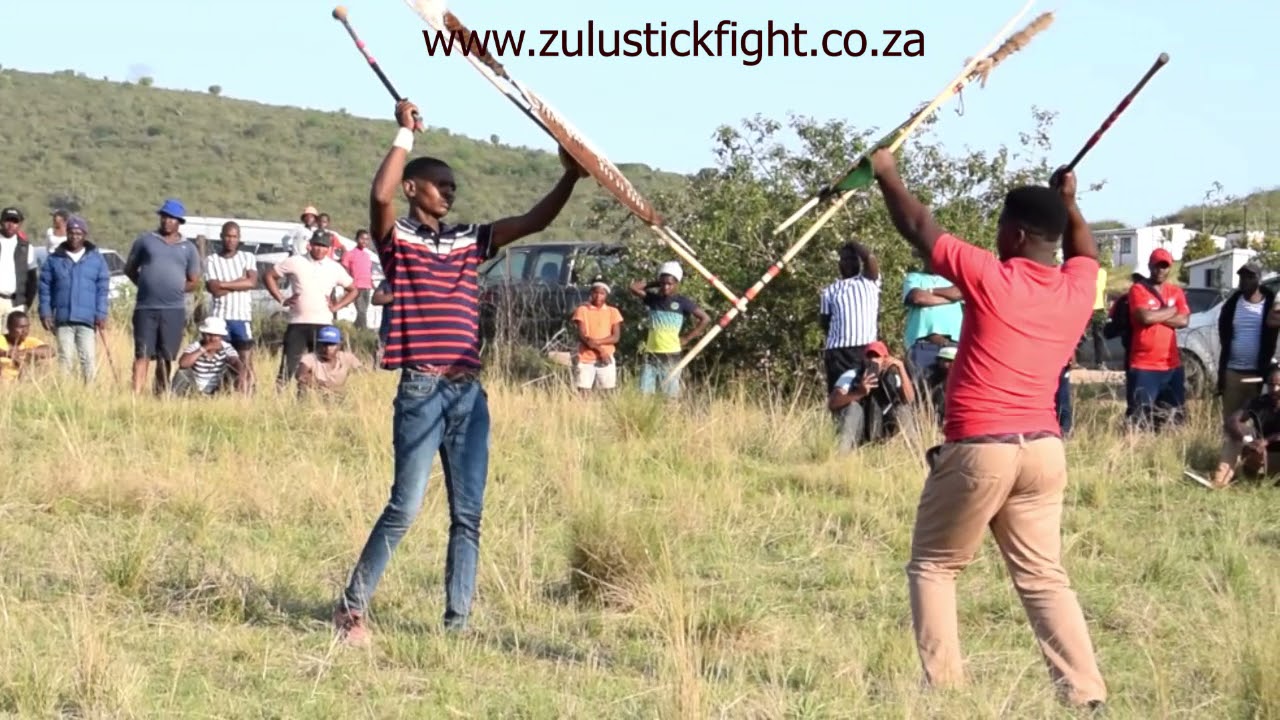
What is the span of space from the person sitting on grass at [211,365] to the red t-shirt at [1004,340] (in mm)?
9158

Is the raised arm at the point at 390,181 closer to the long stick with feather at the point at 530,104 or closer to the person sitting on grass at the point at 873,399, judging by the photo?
the long stick with feather at the point at 530,104

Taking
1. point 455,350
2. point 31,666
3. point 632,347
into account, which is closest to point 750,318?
point 632,347

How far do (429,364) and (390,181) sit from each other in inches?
26.7

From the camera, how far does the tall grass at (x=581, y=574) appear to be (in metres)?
5.71

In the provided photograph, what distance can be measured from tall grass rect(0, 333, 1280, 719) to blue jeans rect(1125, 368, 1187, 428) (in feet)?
2.21

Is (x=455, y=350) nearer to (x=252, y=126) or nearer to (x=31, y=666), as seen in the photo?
(x=31, y=666)

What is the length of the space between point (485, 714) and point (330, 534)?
3145 millimetres

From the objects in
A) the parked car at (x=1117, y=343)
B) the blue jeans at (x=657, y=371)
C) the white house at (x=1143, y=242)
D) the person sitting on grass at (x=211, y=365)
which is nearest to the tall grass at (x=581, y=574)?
the blue jeans at (x=657, y=371)

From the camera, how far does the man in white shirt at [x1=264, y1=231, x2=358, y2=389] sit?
14.3 m

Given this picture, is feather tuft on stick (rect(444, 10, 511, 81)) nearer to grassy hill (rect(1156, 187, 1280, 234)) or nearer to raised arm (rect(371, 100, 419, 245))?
raised arm (rect(371, 100, 419, 245))

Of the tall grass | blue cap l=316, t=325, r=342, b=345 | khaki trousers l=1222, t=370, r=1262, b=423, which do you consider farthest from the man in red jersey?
blue cap l=316, t=325, r=342, b=345

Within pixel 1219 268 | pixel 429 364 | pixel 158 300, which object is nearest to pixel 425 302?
pixel 429 364

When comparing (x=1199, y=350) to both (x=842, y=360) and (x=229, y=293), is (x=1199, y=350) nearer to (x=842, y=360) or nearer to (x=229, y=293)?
(x=842, y=360)

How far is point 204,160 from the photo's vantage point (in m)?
51.7
